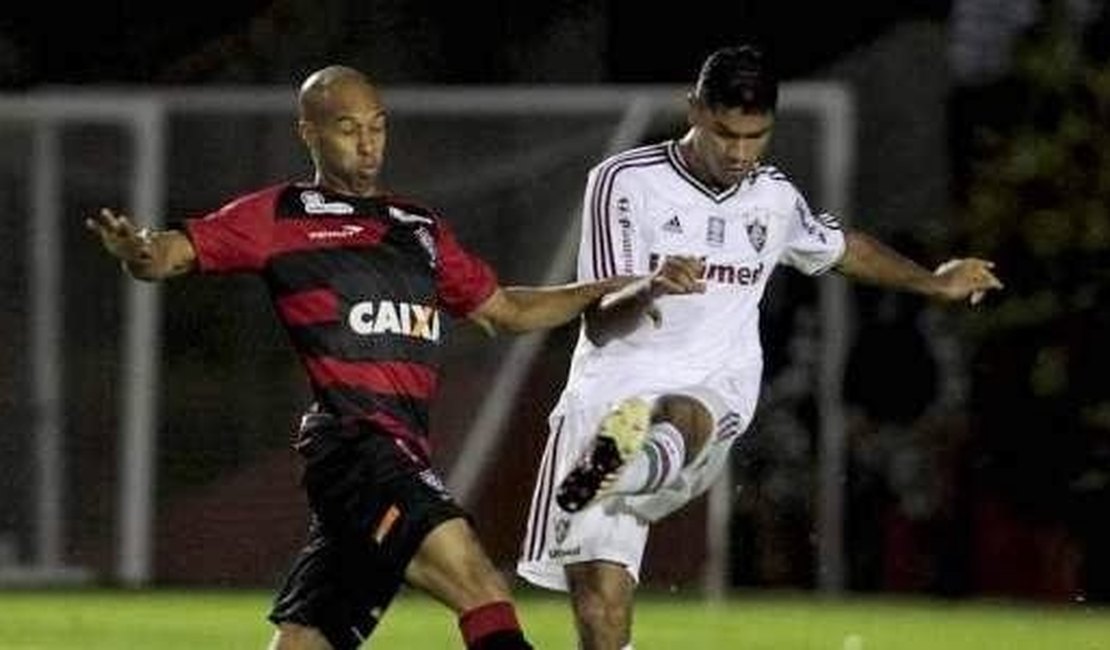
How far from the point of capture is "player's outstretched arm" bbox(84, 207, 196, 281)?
8.63 meters

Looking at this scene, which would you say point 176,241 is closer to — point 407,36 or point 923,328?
point 923,328

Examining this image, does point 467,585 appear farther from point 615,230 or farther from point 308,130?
point 615,230

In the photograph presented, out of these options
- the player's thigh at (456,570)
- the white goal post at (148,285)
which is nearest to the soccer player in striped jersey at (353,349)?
the player's thigh at (456,570)

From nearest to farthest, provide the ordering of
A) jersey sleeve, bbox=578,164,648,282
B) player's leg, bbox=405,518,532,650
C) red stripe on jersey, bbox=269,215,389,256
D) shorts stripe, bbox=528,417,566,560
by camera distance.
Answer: player's leg, bbox=405,518,532,650 → red stripe on jersey, bbox=269,215,389,256 → jersey sleeve, bbox=578,164,648,282 → shorts stripe, bbox=528,417,566,560

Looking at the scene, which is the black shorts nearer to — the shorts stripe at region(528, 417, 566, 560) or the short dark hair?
the shorts stripe at region(528, 417, 566, 560)

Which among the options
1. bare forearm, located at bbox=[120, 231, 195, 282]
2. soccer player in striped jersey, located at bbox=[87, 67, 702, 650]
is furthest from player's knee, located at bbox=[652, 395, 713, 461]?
bare forearm, located at bbox=[120, 231, 195, 282]

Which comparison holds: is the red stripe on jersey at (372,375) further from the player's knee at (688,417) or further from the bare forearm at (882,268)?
the bare forearm at (882,268)

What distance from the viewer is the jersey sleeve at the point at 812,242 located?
34.7 ft

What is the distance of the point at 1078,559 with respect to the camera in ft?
62.6

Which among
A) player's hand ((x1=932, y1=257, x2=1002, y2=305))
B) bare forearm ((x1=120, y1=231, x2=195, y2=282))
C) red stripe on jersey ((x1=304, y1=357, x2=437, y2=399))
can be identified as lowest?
red stripe on jersey ((x1=304, y1=357, x2=437, y2=399))

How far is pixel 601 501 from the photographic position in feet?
32.8

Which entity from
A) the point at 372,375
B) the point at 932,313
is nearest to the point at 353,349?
the point at 372,375

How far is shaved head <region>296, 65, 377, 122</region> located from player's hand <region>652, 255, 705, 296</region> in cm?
94

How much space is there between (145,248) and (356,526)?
84 cm
